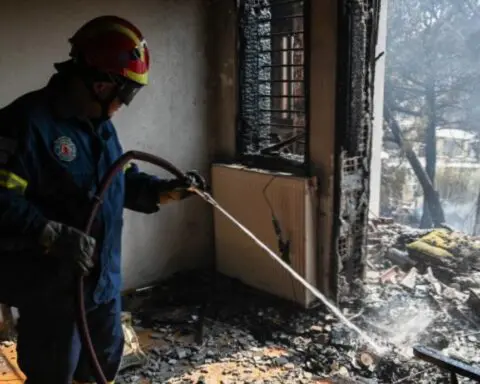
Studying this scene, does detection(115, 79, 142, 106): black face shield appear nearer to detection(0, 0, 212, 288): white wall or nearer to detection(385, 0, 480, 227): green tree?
detection(0, 0, 212, 288): white wall

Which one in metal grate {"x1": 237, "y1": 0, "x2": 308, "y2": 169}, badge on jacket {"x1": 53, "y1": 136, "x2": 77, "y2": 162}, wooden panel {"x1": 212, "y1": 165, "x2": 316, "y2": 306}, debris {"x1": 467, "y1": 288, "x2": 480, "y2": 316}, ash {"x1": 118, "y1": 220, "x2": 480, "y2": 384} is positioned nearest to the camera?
badge on jacket {"x1": 53, "y1": 136, "x2": 77, "y2": 162}

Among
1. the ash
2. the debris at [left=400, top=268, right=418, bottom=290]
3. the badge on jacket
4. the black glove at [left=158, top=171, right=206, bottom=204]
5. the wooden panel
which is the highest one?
the badge on jacket

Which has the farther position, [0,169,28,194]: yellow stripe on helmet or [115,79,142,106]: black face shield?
A: [115,79,142,106]: black face shield

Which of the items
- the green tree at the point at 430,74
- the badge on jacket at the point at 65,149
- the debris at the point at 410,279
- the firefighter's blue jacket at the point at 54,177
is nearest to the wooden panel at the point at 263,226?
the debris at the point at 410,279

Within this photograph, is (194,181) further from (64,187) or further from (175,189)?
(64,187)

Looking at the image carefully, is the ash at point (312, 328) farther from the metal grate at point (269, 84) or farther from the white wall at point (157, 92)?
the metal grate at point (269, 84)

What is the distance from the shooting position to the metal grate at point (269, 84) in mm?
3506

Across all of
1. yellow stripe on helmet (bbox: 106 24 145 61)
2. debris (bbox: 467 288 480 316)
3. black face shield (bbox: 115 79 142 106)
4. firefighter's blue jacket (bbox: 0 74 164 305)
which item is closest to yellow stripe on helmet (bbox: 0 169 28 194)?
firefighter's blue jacket (bbox: 0 74 164 305)

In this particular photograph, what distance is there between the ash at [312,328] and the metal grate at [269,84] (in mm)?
1024

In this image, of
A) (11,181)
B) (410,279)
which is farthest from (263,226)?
(11,181)

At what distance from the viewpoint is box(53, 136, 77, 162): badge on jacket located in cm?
168

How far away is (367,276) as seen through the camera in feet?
12.4

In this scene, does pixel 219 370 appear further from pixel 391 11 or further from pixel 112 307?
pixel 391 11

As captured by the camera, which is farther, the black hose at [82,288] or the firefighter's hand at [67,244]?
the black hose at [82,288]
